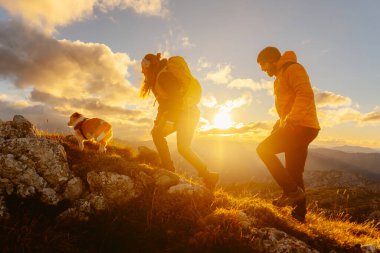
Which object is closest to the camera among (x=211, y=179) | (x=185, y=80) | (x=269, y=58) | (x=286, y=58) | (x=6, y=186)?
(x=6, y=186)

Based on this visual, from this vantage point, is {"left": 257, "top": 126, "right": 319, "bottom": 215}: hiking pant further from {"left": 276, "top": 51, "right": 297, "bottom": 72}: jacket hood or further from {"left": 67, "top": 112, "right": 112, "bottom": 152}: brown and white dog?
{"left": 67, "top": 112, "right": 112, "bottom": 152}: brown and white dog

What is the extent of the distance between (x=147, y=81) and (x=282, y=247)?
5760 mm

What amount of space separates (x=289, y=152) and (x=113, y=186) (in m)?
4.21

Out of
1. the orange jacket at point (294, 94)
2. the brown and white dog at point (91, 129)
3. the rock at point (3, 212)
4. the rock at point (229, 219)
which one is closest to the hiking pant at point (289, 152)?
the orange jacket at point (294, 94)

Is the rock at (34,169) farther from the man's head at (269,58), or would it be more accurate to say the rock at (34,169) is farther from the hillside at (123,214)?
the man's head at (269,58)

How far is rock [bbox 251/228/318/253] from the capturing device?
18.2 ft

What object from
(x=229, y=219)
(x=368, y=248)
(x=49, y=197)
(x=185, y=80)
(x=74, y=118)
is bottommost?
(x=368, y=248)

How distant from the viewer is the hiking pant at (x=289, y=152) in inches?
269

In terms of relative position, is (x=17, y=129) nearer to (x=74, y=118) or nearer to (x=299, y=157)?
(x=74, y=118)

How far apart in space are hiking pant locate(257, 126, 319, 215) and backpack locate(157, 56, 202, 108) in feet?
8.31

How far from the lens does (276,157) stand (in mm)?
7172

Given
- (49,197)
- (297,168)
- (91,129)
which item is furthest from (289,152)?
(91,129)

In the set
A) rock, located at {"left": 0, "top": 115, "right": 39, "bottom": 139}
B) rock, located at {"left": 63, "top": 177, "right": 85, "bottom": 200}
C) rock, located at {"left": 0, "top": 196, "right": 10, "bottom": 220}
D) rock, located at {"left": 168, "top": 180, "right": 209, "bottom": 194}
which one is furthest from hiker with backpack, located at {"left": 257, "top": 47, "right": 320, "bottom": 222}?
rock, located at {"left": 0, "top": 115, "right": 39, "bottom": 139}

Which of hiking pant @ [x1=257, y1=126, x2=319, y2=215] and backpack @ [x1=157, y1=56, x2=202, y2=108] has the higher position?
backpack @ [x1=157, y1=56, x2=202, y2=108]
